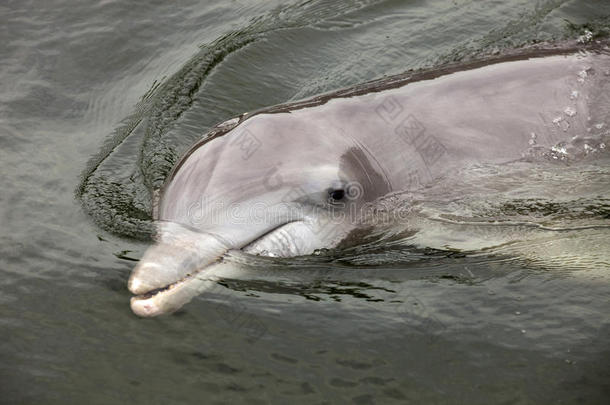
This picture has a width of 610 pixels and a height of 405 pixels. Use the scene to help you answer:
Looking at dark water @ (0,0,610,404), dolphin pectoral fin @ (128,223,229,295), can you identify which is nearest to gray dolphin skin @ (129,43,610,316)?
dolphin pectoral fin @ (128,223,229,295)

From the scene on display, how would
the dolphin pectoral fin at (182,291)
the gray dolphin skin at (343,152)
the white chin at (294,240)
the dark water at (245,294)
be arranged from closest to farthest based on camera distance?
1. the dark water at (245,294)
2. the dolphin pectoral fin at (182,291)
3. the gray dolphin skin at (343,152)
4. the white chin at (294,240)

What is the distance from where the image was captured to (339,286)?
292 inches

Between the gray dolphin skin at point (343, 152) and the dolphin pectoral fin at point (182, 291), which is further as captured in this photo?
the gray dolphin skin at point (343, 152)

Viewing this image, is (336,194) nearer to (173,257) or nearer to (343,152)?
(343,152)

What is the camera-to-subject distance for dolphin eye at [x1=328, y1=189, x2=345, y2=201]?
291 inches

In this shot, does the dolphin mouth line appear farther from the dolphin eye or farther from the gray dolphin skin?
the dolphin eye

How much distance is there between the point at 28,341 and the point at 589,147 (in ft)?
17.9

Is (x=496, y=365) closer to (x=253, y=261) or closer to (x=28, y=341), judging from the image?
(x=253, y=261)

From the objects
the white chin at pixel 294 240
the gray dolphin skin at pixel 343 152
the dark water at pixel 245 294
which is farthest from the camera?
the white chin at pixel 294 240

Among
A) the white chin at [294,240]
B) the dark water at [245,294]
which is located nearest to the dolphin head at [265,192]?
the white chin at [294,240]

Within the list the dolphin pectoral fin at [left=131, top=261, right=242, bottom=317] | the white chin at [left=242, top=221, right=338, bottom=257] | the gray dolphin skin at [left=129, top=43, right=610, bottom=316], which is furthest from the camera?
the white chin at [left=242, top=221, right=338, bottom=257]

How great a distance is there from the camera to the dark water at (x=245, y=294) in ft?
21.2

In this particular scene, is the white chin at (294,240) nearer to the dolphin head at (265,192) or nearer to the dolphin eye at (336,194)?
the dolphin head at (265,192)

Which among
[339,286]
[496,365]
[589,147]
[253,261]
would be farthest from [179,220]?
[589,147]
